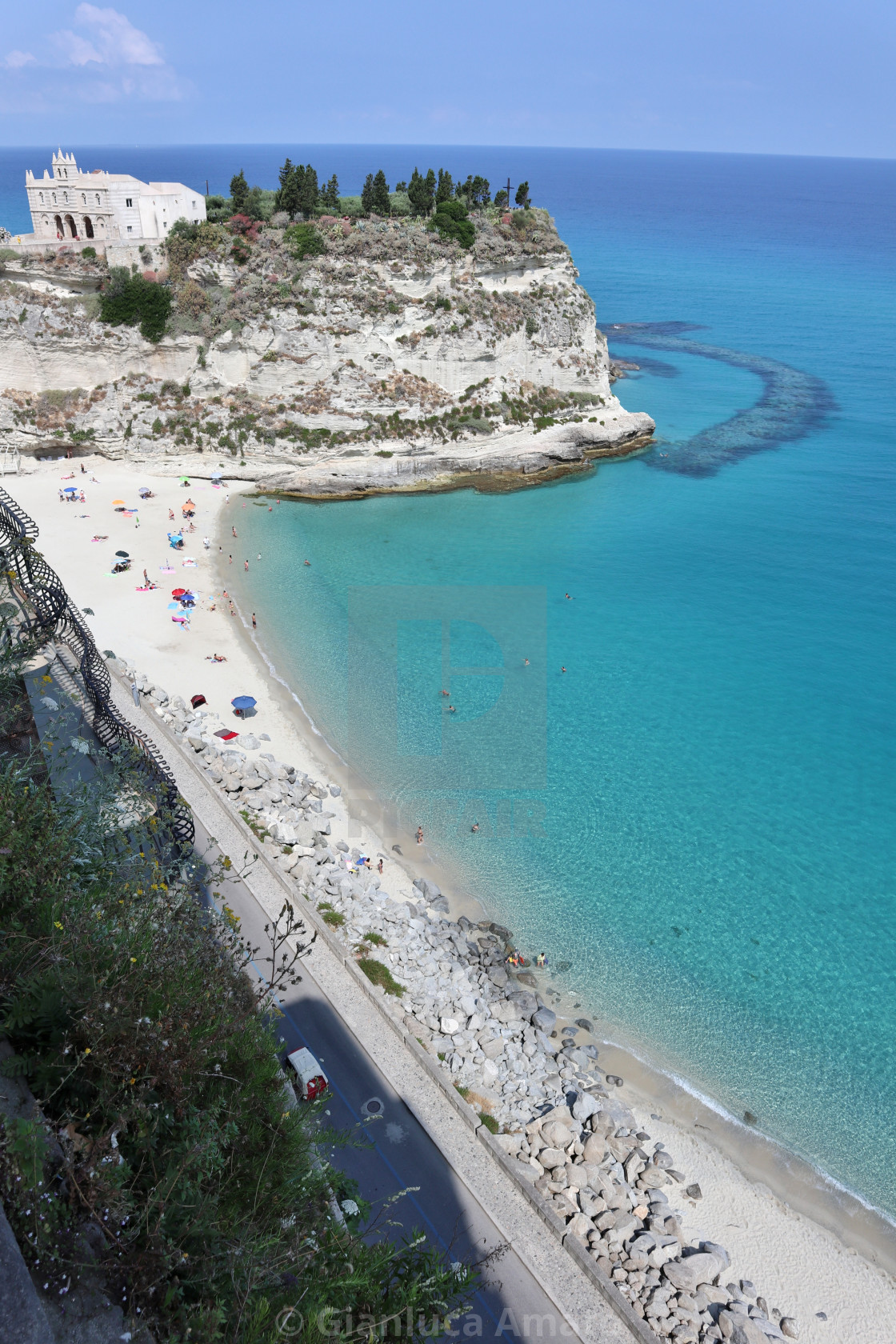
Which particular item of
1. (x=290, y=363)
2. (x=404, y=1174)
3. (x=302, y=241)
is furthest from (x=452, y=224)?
(x=404, y=1174)

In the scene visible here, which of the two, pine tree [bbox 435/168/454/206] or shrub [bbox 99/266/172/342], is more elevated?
pine tree [bbox 435/168/454/206]

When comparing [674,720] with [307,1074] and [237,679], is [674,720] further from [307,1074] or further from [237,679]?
[307,1074]

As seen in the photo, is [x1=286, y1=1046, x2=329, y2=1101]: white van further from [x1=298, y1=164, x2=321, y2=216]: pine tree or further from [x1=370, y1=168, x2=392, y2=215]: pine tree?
[x1=370, y1=168, x2=392, y2=215]: pine tree

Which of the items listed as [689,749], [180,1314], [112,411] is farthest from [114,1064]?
[112,411]

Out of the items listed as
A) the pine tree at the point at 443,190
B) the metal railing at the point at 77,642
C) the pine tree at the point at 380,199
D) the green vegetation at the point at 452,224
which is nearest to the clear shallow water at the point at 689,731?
the metal railing at the point at 77,642

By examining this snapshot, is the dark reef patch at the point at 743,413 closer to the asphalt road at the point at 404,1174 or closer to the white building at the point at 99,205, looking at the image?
the white building at the point at 99,205

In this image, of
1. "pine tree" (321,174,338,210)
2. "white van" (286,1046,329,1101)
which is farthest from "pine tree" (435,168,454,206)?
"white van" (286,1046,329,1101)

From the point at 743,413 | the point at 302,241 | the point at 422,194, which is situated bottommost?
the point at 743,413
